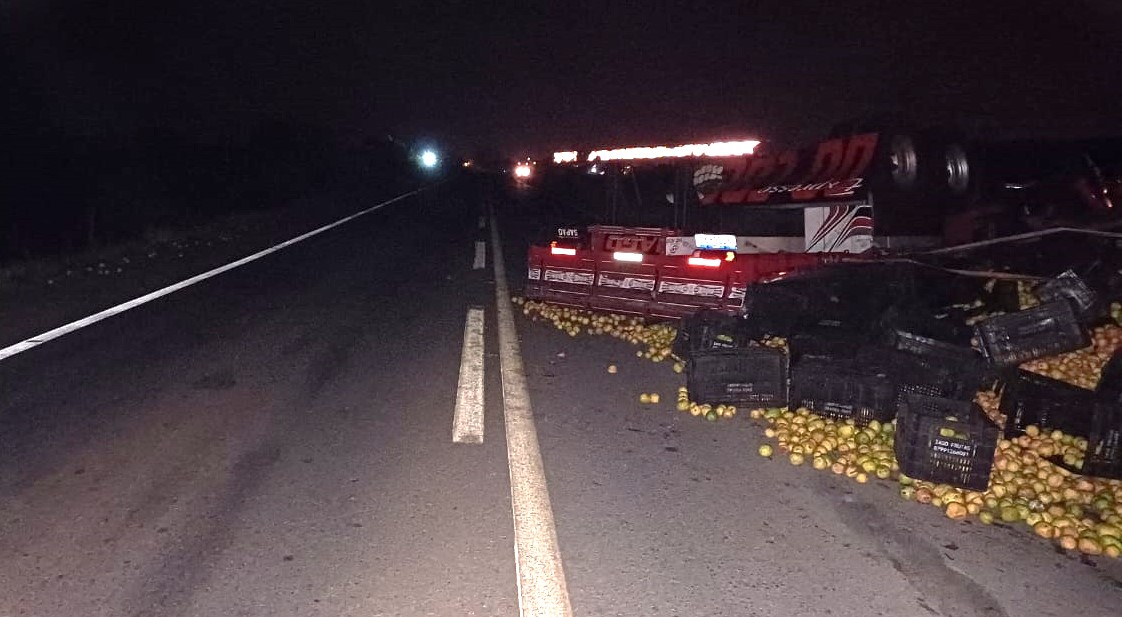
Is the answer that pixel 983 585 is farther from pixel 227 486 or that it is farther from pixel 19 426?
pixel 19 426

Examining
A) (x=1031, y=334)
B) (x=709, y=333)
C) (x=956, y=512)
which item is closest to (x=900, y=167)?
(x=1031, y=334)

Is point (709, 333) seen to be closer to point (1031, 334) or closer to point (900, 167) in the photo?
point (1031, 334)

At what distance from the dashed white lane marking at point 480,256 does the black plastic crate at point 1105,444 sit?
12.0 meters

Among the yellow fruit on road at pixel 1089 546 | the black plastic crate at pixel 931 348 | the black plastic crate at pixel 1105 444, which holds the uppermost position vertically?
the black plastic crate at pixel 931 348

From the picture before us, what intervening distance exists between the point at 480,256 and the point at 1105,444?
1410 centimetres

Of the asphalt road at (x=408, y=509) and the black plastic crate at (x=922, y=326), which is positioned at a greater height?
the black plastic crate at (x=922, y=326)

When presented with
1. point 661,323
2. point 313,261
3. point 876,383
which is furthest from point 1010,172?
point 313,261

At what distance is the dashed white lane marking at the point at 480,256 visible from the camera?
17047 mm

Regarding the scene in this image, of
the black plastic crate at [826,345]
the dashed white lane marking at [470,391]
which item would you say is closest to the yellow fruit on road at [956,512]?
the black plastic crate at [826,345]

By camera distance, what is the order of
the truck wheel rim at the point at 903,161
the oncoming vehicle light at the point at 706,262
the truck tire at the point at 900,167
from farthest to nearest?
the truck wheel rim at the point at 903,161 → the truck tire at the point at 900,167 → the oncoming vehicle light at the point at 706,262

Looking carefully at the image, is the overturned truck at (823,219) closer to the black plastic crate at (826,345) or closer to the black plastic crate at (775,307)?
the black plastic crate at (775,307)

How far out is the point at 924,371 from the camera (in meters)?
7.24

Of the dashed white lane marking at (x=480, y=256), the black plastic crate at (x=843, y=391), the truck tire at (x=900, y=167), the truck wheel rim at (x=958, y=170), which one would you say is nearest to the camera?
the black plastic crate at (x=843, y=391)

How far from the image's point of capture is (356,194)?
5012 centimetres
